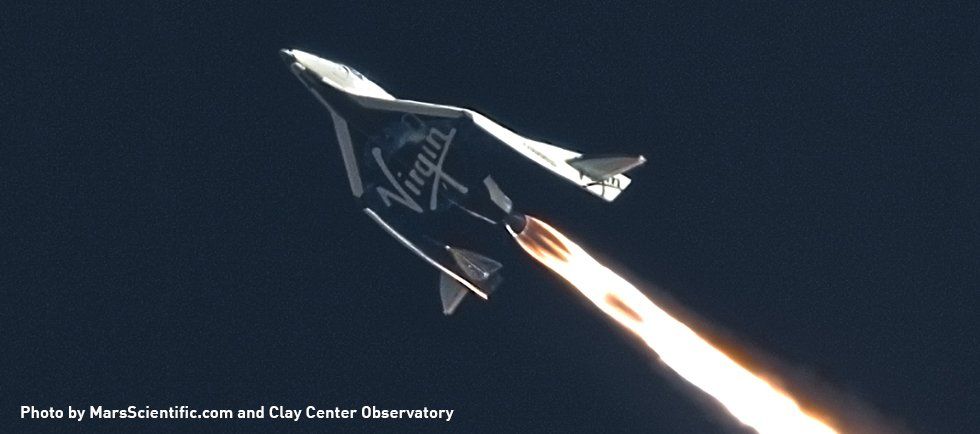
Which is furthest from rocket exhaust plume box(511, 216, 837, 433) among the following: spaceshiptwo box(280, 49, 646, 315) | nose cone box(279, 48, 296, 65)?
nose cone box(279, 48, 296, 65)

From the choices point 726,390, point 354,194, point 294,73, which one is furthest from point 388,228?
point 726,390

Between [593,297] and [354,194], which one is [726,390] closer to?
[593,297]

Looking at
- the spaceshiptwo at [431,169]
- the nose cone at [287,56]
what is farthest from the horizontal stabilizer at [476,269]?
the nose cone at [287,56]

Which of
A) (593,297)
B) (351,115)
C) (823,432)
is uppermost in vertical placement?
(351,115)

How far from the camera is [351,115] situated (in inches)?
3214

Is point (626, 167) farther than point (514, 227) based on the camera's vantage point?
No

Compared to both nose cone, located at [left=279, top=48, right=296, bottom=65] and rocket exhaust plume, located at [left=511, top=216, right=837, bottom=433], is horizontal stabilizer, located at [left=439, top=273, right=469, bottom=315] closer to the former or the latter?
rocket exhaust plume, located at [left=511, top=216, right=837, bottom=433]

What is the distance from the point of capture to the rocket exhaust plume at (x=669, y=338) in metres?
83.1

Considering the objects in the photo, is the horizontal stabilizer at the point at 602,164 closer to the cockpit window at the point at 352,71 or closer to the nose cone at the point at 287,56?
the cockpit window at the point at 352,71

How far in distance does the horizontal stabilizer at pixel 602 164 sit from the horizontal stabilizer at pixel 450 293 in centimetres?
1064

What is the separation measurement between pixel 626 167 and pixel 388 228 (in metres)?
13.3

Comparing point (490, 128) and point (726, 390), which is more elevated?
point (490, 128)

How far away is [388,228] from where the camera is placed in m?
81.6

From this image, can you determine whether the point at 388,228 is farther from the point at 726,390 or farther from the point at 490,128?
the point at 726,390
